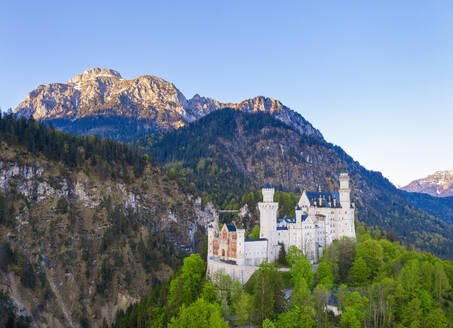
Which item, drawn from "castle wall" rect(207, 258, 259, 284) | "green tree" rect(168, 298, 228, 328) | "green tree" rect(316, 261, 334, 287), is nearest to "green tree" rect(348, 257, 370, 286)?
"green tree" rect(316, 261, 334, 287)

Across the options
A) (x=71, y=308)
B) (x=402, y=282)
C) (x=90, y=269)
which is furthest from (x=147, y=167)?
(x=402, y=282)

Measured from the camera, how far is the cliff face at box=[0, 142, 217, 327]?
11114 centimetres

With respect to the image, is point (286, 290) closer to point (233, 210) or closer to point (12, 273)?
point (12, 273)

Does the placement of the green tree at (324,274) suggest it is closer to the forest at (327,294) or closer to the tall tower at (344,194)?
the forest at (327,294)

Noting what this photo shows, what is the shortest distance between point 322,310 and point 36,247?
9435cm

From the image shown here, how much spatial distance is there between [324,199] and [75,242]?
3318 inches

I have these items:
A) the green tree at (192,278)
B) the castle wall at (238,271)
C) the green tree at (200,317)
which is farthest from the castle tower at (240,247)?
the green tree at (200,317)

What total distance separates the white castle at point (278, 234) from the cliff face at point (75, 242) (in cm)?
4925

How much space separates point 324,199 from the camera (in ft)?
330

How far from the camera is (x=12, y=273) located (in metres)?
109

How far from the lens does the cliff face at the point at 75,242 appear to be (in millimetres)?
111144

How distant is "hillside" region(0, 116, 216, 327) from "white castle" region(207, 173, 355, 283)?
49.9 metres

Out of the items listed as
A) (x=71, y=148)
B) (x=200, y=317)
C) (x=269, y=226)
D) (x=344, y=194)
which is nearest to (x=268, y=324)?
(x=200, y=317)

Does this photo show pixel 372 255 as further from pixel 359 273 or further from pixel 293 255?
pixel 293 255
